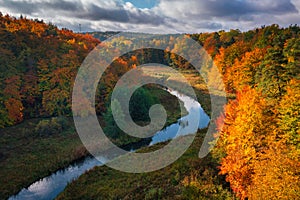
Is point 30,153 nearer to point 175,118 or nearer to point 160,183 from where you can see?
point 160,183

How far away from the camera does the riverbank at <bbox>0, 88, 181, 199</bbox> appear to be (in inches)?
1131

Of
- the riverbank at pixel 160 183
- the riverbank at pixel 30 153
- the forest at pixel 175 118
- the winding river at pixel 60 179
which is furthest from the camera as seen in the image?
the riverbank at pixel 30 153

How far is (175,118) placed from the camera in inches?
2100

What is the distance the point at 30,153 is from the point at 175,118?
28134 millimetres

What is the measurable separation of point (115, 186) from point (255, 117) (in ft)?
49.5

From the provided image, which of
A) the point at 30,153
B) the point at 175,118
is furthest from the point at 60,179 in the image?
the point at 175,118

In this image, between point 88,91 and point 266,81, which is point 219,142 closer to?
point 266,81

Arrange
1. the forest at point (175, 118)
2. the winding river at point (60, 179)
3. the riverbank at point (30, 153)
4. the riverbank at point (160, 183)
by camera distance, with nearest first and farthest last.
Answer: the forest at point (175, 118), the riverbank at point (160, 183), the winding river at point (60, 179), the riverbank at point (30, 153)

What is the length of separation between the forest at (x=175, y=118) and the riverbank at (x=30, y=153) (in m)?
0.15

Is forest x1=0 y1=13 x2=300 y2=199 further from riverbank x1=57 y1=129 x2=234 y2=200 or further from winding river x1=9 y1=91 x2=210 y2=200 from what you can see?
winding river x1=9 y1=91 x2=210 y2=200

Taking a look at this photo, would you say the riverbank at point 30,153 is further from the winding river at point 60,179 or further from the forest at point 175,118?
the winding river at point 60,179

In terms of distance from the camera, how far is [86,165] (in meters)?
→ 32.9

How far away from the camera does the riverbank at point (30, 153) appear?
94.3ft

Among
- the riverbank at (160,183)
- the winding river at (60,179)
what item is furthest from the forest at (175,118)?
the winding river at (60,179)
